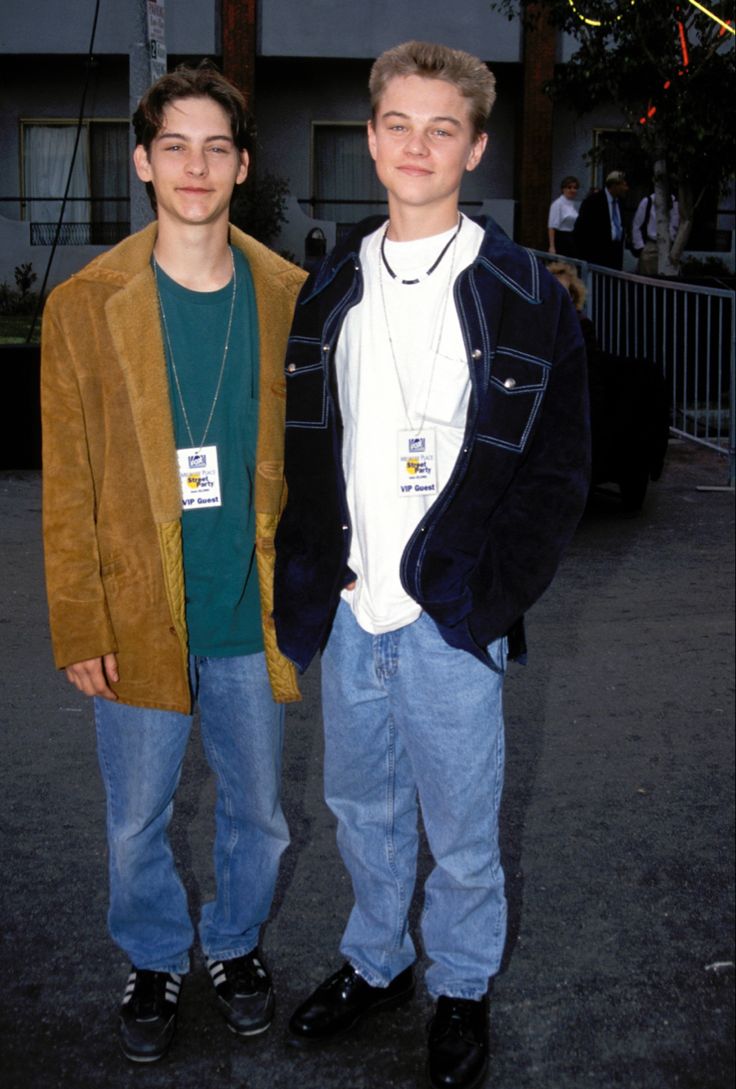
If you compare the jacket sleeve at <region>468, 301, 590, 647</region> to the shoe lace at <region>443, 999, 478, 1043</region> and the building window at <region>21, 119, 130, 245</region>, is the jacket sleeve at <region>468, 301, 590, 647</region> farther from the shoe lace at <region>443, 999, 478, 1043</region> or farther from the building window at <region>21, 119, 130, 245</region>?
the building window at <region>21, 119, 130, 245</region>

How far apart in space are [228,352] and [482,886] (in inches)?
53.0

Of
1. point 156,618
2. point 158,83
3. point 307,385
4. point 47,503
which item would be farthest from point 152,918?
point 158,83

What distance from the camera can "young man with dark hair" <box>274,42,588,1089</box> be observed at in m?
2.96

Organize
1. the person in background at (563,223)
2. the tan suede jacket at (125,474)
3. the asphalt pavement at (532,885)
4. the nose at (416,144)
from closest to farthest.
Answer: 1. the nose at (416,144)
2. the tan suede jacket at (125,474)
3. the asphalt pavement at (532,885)
4. the person in background at (563,223)

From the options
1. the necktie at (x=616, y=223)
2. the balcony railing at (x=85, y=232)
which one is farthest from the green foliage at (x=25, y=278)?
the necktie at (x=616, y=223)

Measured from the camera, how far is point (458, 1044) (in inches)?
127

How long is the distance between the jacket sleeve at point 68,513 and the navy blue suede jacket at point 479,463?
42 centimetres

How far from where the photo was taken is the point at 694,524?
8.91 meters

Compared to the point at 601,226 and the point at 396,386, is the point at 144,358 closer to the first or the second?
the point at 396,386

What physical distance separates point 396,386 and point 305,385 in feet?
0.70

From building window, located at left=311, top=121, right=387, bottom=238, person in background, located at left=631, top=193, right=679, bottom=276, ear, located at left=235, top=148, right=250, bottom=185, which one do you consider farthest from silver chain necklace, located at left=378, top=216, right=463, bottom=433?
building window, located at left=311, top=121, right=387, bottom=238

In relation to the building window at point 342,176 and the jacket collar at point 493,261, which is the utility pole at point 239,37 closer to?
the building window at point 342,176

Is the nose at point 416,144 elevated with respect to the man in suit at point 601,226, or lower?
lower

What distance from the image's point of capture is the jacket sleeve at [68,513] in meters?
3.01
